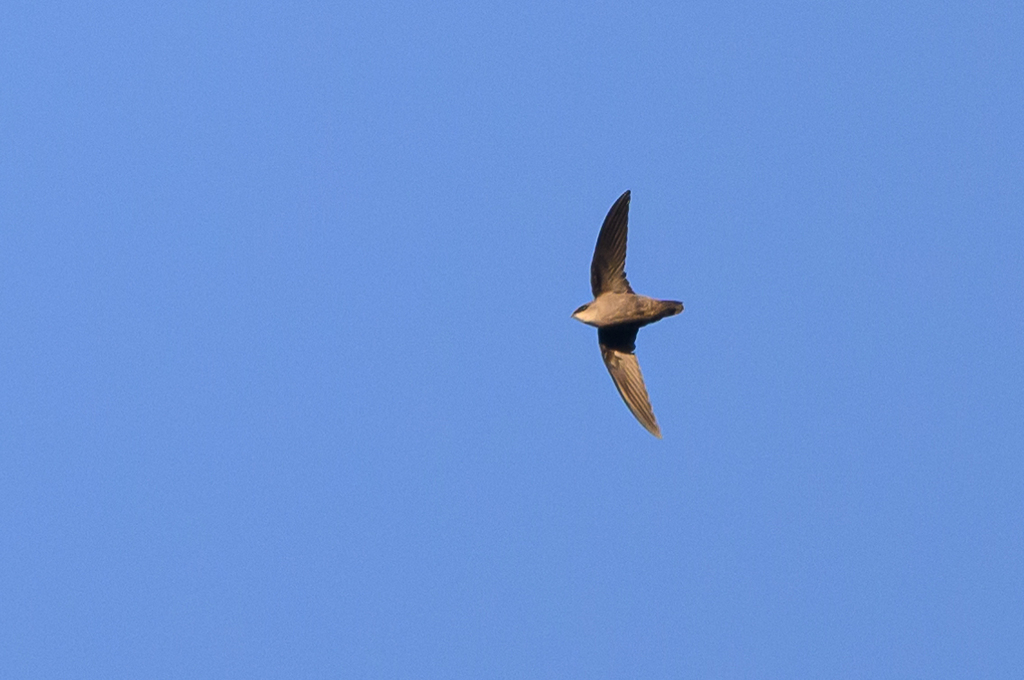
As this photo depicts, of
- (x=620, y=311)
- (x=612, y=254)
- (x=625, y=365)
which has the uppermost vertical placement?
(x=612, y=254)

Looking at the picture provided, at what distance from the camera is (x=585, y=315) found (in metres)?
29.1

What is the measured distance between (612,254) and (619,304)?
83 cm

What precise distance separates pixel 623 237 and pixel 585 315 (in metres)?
1.41

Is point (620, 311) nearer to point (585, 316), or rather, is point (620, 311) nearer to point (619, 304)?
point (619, 304)

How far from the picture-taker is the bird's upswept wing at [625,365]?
2938cm

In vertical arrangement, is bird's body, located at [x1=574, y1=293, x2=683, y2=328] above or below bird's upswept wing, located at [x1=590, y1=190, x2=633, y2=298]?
below

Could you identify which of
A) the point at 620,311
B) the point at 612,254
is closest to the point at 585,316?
the point at 620,311

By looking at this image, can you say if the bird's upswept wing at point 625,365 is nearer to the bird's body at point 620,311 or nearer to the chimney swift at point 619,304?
the chimney swift at point 619,304

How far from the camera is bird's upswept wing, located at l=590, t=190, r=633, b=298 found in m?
28.9

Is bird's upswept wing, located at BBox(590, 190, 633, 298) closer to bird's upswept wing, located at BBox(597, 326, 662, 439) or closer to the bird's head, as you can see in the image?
the bird's head

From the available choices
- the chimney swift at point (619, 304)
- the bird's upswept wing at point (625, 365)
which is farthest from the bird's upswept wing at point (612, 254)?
the bird's upswept wing at point (625, 365)

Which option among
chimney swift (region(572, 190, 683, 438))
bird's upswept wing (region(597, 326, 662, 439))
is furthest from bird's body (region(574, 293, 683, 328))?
bird's upswept wing (region(597, 326, 662, 439))

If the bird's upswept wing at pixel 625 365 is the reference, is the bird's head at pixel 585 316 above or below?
above

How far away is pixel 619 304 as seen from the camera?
29.0 metres
